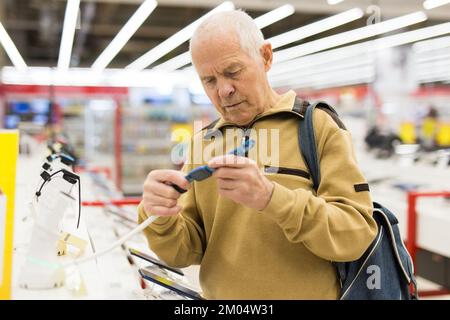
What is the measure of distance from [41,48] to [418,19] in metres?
19.9

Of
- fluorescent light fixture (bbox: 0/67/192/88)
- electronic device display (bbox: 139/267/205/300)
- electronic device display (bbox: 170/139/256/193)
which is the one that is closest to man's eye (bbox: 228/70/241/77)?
electronic device display (bbox: 170/139/256/193)

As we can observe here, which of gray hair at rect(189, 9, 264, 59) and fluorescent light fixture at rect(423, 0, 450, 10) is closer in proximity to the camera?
gray hair at rect(189, 9, 264, 59)

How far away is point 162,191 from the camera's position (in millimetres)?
1017

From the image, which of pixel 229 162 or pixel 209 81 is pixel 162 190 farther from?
pixel 209 81

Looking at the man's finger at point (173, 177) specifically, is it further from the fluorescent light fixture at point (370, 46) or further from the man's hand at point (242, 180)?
the fluorescent light fixture at point (370, 46)

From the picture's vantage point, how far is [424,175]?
682cm

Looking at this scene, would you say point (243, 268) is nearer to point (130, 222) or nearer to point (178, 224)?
point (178, 224)

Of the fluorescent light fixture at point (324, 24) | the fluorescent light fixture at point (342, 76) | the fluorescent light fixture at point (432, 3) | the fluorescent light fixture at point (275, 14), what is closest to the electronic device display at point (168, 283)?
the fluorescent light fixture at point (324, 24)

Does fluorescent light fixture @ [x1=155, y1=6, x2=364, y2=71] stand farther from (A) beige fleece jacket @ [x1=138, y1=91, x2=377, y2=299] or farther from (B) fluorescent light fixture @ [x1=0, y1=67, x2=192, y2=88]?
(B) fluorescent light fixture @ [x1=0, y1=67, x2=192, y2=88]

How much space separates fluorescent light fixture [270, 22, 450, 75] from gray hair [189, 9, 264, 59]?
614 cm

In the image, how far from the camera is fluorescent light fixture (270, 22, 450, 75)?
6.98m

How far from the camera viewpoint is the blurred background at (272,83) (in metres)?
5.69

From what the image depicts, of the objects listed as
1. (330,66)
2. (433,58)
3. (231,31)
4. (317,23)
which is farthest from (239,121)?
(330,66)

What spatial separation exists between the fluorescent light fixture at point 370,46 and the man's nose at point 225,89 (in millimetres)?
6204
